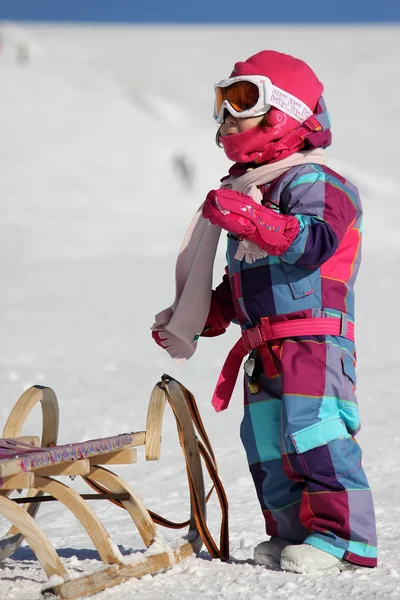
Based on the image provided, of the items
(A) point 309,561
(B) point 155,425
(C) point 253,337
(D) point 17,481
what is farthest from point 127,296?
(D) point 17,481

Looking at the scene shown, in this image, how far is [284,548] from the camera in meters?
2.64

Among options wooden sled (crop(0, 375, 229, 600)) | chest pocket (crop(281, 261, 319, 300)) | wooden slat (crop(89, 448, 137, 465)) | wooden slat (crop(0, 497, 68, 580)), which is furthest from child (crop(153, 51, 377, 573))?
wooden slat (crop(0, 497, 68, 580))

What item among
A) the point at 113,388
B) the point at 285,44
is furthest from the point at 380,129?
the point at 113,388

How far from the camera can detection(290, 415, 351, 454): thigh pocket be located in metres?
2.53

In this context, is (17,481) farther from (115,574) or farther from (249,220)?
(249,220)

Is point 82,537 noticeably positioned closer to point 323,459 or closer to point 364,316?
point 323,459

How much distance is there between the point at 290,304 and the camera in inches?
104

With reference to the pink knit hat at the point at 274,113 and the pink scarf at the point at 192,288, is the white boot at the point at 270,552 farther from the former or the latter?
the pink knit hat at the point at 274,113

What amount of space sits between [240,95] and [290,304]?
67 cm

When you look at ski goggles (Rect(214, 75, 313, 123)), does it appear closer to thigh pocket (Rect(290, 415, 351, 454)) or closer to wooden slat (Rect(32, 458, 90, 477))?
thigh pocket (Rect(290, 415, 351, 454))

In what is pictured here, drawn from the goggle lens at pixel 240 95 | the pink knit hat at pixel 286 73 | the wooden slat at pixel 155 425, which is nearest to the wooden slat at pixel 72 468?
the wooden slat at pixel 155 425

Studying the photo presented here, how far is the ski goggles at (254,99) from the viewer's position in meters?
2.75

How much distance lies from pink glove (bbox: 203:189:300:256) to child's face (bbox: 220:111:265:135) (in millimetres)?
425

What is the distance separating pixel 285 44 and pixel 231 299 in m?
46.9
